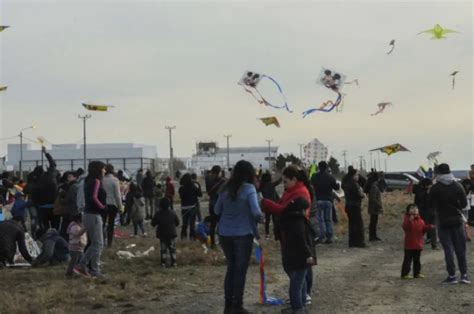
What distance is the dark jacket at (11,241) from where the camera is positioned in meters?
11.5

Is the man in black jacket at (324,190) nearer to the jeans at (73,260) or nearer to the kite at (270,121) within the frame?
the kite at (270,121)

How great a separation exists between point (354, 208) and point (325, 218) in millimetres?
856

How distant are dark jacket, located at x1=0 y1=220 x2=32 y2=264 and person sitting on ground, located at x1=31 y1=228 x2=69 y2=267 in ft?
0.84

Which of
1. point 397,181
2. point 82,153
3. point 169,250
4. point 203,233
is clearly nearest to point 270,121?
point 203,233

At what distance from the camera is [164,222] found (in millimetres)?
11531

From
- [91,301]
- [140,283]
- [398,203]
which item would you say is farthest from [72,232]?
[398,203]

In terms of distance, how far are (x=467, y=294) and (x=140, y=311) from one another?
4208 millimetres

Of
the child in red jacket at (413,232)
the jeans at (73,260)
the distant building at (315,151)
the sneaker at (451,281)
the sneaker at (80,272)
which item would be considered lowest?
the sneaker at (451,281)

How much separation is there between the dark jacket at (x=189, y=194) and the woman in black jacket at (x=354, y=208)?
10.7 feet

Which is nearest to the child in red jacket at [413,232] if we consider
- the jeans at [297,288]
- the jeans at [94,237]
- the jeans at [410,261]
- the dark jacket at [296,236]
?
the jeans at [410,261]

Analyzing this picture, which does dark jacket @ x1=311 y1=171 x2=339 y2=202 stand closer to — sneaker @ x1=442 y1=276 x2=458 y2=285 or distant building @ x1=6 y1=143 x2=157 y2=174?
sneaker @ x1=442 y1=276 x2=458 y2=285

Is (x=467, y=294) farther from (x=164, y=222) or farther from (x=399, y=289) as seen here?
(x=164, y=222)

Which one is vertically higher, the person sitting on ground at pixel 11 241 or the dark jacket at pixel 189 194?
the dark jacket at pixel 189 194

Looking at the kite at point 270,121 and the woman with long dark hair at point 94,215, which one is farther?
the kite at point 270,121
